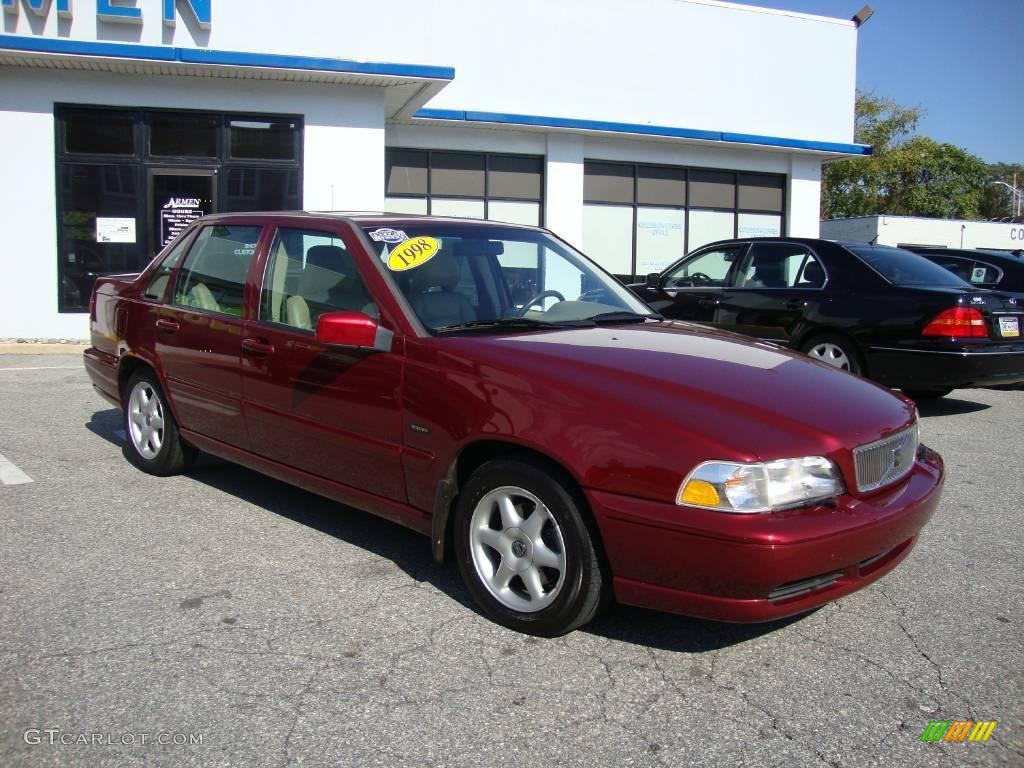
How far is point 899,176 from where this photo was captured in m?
44.9

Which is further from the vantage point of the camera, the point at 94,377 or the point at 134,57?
the point at 134,57

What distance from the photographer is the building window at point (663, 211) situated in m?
17.7

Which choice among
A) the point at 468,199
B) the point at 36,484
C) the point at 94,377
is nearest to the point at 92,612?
the point at 36,484

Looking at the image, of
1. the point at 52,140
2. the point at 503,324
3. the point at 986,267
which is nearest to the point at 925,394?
the point at 986,267

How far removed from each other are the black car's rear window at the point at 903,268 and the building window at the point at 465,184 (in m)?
8.48

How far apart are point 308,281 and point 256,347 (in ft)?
1.36

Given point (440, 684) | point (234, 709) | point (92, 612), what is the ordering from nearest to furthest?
point (234, 709)
point (440, 684)
point (92, 612)

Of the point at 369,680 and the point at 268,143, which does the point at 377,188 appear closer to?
the point at 268,143

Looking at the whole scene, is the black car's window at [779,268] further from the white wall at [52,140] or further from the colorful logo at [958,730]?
the white wall at [52,140]

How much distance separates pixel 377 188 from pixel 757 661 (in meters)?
11.6

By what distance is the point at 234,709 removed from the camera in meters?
2.87

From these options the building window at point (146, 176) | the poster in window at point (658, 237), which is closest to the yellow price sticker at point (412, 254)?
the building window at point (146, 176)

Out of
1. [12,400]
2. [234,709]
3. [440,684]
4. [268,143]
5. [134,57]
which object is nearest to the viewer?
[234,709]

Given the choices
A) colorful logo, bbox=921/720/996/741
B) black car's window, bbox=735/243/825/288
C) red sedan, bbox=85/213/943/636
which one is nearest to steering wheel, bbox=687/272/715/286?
black car's window, bbox=735/243/825/288
